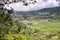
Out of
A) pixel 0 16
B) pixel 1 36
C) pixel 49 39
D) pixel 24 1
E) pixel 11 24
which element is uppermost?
pixel 24 1

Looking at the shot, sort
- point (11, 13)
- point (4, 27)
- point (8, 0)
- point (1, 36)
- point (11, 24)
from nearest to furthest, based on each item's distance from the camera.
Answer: point (8, 0), point (11, 13), point (4, 27), point (11, 24), point (1, 36)

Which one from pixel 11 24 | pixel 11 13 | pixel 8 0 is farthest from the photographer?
pixel 11 24

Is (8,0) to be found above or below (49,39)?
above

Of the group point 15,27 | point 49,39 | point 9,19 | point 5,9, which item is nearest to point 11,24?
point 15,27

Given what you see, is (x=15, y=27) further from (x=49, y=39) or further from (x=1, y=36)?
(x=49, y=39)

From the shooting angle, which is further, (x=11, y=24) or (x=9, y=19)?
(x=11, y=24)

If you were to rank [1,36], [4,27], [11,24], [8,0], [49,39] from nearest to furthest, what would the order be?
[8,0] → [4,27] → [11,24] → [1,36] → [49,39]

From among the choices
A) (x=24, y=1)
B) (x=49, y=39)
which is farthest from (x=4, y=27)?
(x=49, y=39)

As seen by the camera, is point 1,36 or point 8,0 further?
point 1,36

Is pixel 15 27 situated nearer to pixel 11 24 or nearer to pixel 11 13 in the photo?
pixel 11 24
